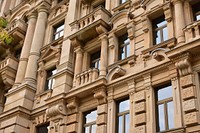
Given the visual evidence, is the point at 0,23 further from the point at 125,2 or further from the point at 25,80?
the point at 125,2

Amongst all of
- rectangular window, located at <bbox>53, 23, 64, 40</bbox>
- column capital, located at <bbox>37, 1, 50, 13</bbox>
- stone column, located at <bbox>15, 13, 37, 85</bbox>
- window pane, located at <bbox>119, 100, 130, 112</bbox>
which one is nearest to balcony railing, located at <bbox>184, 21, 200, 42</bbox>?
window pane, located at <bbox>119, 100, 130, 112</bbox>

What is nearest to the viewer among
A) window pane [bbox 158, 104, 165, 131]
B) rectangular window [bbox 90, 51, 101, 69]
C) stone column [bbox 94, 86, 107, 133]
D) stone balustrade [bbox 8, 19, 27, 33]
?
window pane [bbox 158, 104, 165, 131]

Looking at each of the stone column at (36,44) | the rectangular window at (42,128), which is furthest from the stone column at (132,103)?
the stone column at (36,44)

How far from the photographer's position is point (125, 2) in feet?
56.5

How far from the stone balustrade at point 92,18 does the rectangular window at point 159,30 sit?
299cm

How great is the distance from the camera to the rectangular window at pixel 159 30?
47.8 feet

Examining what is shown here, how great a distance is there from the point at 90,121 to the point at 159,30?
535 centimetres

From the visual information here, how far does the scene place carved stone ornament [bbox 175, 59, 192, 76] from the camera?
12.1 metres

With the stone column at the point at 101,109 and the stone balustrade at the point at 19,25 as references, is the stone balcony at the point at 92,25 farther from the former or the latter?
the stone balustrade at the point at 19,25

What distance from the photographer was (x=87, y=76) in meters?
15.8

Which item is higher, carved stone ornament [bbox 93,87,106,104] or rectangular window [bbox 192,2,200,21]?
rectangular window [bbox 192,2,200,21]

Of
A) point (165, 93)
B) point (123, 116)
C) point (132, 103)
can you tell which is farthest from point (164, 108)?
point (123, 116)

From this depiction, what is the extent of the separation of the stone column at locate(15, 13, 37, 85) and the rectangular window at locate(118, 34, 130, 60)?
690cm

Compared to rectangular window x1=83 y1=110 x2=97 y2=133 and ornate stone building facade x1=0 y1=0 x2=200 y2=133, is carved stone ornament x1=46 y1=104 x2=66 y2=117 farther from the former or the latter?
rectangular window x1=83 y1=110 x2=97 y2=133
